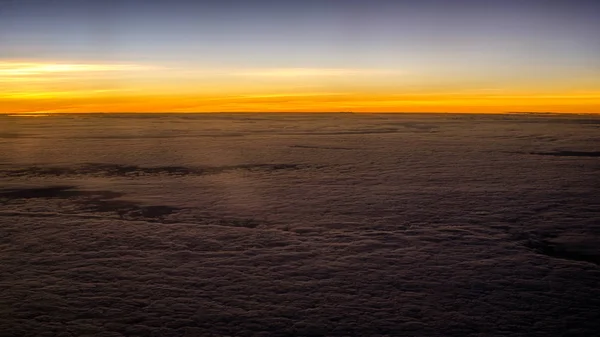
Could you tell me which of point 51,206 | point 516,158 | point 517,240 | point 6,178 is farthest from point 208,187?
point 516,158

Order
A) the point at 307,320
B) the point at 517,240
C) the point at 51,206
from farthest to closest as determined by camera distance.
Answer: the point at 51,206 < the point at 517,240 < the point at 307,320

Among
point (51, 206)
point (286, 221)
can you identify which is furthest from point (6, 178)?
point (286, 221)

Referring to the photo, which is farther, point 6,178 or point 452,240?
point 6,178

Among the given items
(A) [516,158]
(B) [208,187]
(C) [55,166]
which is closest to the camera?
(B) [208,187]

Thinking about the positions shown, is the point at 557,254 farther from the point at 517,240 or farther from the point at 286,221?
the point at 286,221

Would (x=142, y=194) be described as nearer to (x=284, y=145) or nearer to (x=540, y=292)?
(x=540, y=292)

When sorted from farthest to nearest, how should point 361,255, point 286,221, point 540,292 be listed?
1. point 286,221
2. point 361,255
3. point 540,292

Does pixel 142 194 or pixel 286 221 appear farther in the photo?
pixel 142 194

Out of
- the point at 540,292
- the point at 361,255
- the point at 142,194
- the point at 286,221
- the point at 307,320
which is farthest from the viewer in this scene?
the point at 142,194

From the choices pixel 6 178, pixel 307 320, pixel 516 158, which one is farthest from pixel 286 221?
pixel 516 158
